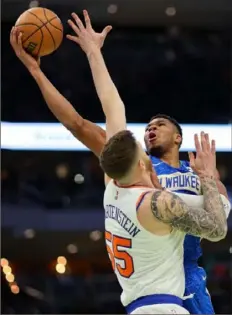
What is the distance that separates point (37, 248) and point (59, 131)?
2.14 m

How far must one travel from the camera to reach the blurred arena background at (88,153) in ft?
36.6

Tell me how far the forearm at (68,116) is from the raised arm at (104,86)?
249 mm

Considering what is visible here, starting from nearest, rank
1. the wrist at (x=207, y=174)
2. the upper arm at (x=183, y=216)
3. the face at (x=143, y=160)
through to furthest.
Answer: the upper arm at (x=183, y=216) < the face at (x=143, y=160) < the wrist at (x=207, y=174)

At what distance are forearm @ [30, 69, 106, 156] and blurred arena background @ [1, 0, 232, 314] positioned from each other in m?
7.07

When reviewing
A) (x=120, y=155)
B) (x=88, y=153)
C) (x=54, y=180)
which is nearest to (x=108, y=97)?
(x=120, y=155)

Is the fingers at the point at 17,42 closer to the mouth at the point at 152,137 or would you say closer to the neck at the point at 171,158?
the mouth at the point at 152,137

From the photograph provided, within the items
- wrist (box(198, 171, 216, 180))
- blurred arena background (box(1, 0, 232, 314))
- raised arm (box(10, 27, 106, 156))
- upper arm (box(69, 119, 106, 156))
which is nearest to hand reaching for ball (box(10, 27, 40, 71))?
raised arm (box(10, 27, 106, 156))

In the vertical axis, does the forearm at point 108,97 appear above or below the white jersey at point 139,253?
above

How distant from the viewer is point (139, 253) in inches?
118

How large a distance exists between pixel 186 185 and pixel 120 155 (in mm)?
976

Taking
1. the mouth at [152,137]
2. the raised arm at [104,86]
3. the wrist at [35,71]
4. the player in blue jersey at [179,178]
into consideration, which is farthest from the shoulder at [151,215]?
the wrist at [35,71]

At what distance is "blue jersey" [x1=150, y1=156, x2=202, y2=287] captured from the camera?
A: 374 cm

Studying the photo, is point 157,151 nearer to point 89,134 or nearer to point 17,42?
point 89,134

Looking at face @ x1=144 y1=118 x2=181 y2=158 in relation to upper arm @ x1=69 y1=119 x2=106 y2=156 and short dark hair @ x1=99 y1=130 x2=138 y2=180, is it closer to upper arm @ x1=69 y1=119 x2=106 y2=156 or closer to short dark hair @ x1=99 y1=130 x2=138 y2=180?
upper arm @ x1=69 y1=119 x2=106 y2=156
